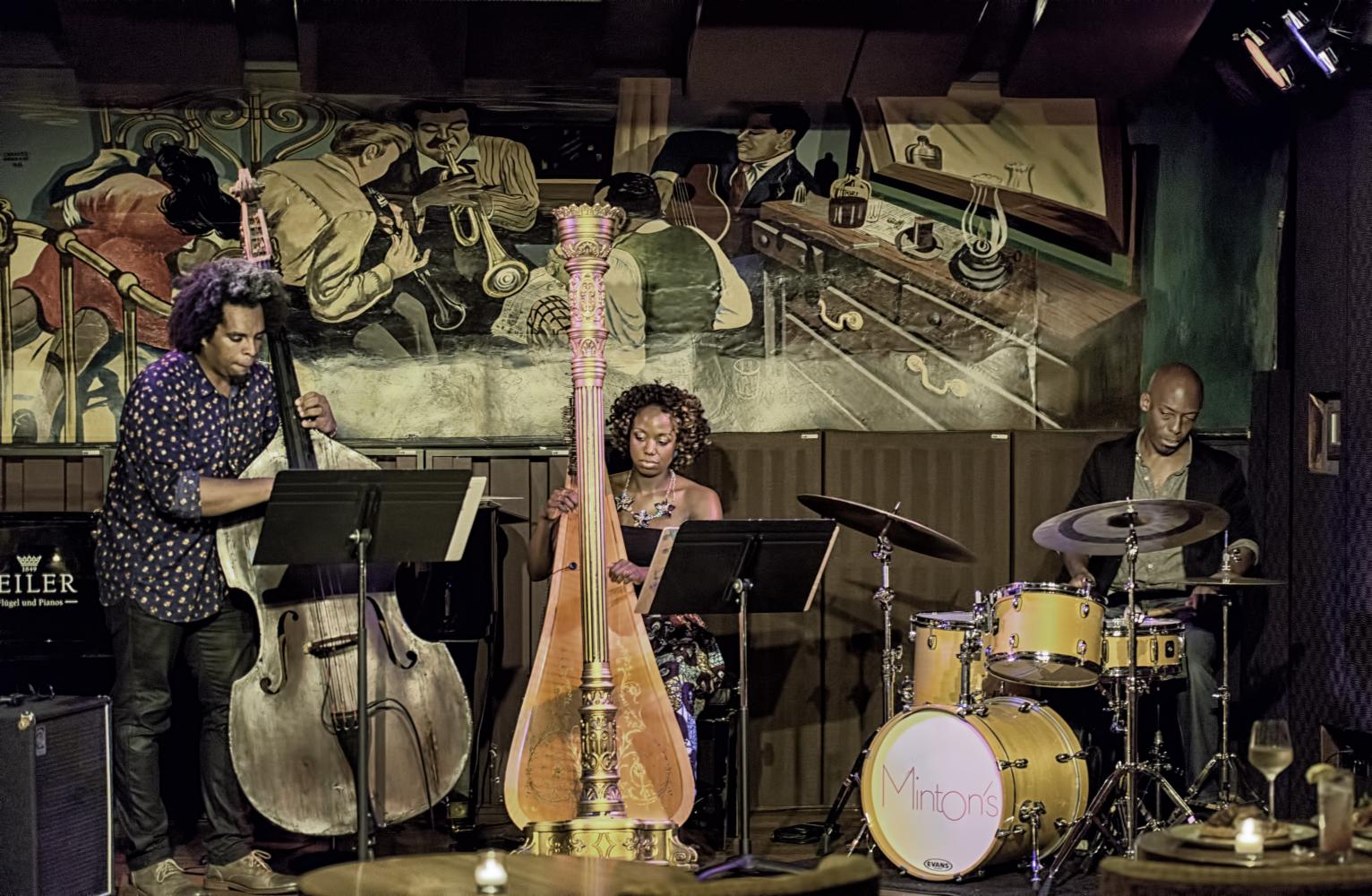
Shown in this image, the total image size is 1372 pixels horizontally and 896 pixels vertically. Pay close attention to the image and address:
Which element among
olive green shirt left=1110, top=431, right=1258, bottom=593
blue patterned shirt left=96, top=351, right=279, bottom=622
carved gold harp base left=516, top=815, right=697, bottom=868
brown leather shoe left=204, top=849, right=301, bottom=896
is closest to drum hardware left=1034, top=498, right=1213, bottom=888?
olive green shirt left=1110, top=431, right=1258, bottom=593

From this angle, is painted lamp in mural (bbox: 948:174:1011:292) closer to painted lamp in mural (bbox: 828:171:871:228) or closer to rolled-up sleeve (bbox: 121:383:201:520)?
painted lamp in mural (bbox: 828:171:871:228)

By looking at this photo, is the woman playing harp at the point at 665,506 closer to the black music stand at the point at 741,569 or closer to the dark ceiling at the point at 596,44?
the black music stand at the point at 741,569

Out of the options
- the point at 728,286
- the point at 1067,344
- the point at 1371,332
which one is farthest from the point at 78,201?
the point at 1371,332

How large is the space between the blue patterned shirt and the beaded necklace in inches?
62.5

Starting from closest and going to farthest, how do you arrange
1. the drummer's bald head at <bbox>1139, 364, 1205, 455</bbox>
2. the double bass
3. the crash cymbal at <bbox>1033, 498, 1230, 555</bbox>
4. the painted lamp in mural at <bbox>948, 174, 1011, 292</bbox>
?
1. the double bass
2. the crash cymbal at <bbox>1033, 498, 1230, 555</bbox>
3. the drummer's bald head at <bbox>1139, 364, 1205, 455</bbox>
4. the painted lamp in mural at <bbox>948, 174, 1011, 292</bbox>

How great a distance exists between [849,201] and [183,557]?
10.8 feet

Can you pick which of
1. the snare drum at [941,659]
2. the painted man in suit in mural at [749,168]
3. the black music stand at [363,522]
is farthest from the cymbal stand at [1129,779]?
the black music stand at [363,522]

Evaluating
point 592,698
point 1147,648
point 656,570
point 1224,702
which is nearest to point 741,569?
point 656,570

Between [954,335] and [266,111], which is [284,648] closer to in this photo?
[266,111]

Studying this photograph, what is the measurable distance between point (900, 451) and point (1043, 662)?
166 cm

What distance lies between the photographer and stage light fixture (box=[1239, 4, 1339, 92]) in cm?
649

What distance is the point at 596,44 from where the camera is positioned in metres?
7.14

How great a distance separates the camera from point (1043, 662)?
598cm

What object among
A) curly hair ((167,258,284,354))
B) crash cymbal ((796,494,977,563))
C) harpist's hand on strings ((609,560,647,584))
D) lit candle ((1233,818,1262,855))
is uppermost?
curly hair ((167,258,284,354))
